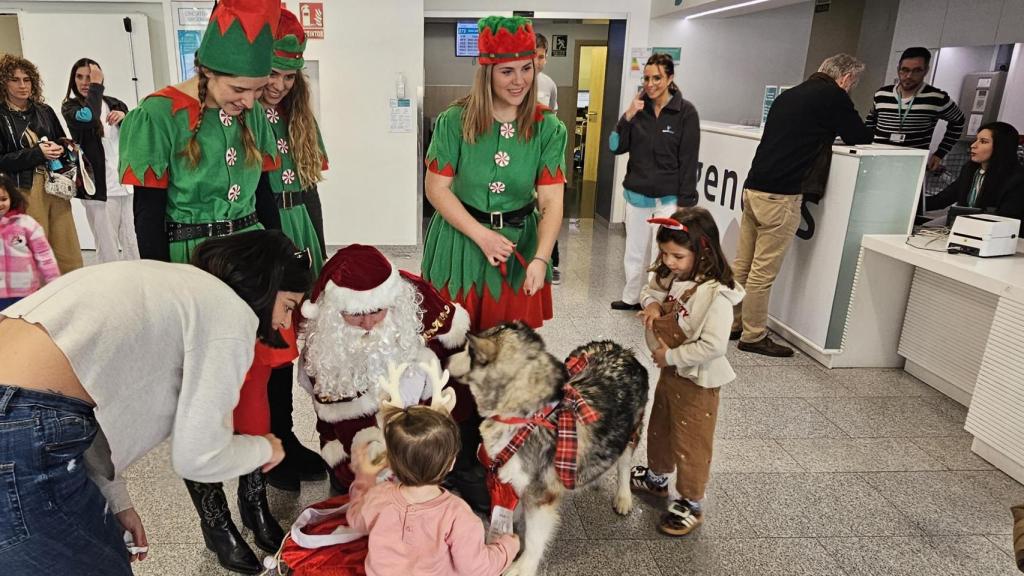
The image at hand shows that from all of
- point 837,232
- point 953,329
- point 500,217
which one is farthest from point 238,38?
point 953,329

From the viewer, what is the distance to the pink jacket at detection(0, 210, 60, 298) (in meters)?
3.00

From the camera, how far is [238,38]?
5.69 feet

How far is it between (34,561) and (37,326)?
41 centimetres

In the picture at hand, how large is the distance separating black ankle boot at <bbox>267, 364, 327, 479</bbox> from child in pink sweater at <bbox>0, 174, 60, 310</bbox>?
1480mm

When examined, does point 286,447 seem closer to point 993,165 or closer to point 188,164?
point 188,164

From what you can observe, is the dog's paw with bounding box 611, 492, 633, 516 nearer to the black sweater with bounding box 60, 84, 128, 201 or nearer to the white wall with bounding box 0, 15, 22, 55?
the black sweater with bounding box 60, 84, 128, 201

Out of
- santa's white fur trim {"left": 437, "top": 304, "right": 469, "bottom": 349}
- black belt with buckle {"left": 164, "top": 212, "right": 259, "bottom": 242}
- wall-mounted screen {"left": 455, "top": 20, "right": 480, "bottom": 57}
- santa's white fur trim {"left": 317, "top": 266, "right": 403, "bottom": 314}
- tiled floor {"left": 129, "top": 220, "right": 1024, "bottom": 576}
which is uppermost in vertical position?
wall-mounted screen {"left": 455, "top": 20, "right": 480, "bottom": 57}

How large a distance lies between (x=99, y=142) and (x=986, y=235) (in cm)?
560

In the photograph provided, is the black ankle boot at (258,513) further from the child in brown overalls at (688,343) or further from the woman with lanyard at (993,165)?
the woman with lanyard at (993,165)

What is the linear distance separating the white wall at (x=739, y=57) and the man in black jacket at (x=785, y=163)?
10.9 feet

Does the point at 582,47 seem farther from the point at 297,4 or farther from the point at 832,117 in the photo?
the point at 832,117

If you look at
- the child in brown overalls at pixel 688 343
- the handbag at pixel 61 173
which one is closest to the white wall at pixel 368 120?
the handbag at pixel 61 173

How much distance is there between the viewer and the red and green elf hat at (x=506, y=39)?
A: 2.06 meters

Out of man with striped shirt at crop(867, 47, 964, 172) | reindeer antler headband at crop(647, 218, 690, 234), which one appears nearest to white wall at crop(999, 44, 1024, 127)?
man with striped shirt at crop(867, 47, 964, 172)
